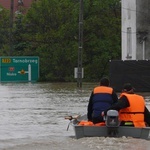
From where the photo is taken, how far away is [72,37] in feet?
230

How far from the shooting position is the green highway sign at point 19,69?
6825 cm

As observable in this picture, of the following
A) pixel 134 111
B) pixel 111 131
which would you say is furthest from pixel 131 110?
pixel 111 131

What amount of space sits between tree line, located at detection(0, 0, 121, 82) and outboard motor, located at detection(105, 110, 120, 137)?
173 ft

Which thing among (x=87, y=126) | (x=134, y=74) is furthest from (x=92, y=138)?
(x=134, y=74)

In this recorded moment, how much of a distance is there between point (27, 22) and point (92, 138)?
194 ft

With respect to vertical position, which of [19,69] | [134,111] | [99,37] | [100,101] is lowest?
[134,111]

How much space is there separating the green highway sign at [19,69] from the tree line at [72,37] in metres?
1.68

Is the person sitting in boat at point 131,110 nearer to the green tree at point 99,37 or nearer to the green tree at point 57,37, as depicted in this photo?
the green tree at point 57,37

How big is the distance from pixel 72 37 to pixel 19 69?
6469 millimetres

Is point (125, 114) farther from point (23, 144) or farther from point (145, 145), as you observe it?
point (23, 144)

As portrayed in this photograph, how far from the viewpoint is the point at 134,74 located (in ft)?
133

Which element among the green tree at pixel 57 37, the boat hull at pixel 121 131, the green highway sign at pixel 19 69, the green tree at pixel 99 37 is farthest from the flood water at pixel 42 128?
the green tree at pixel 99 37

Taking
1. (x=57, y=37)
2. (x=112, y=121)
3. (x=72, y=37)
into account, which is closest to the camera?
(x=112, y=121)

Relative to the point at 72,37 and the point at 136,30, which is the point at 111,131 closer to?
the point at 136,30
